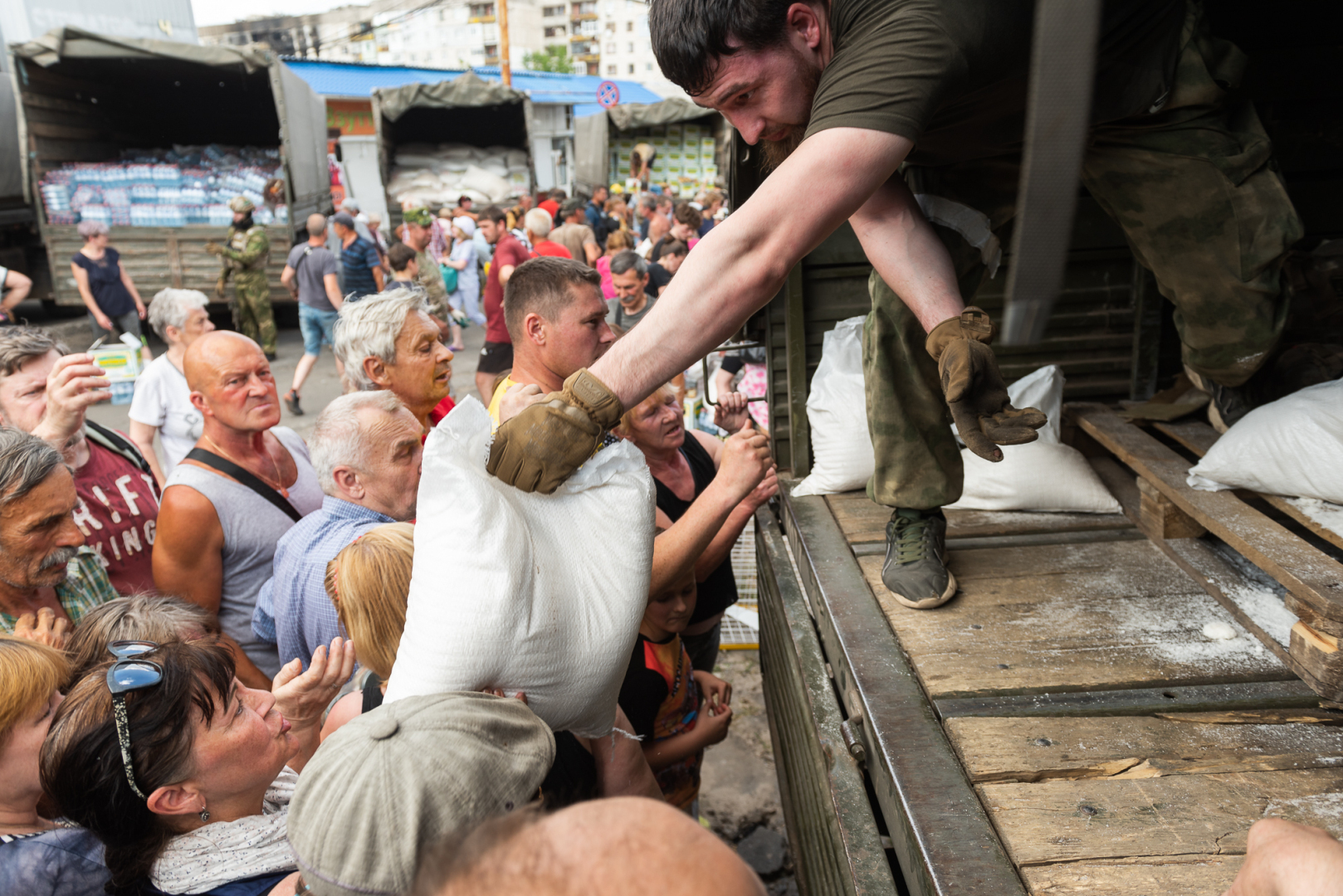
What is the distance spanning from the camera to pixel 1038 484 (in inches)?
96.7

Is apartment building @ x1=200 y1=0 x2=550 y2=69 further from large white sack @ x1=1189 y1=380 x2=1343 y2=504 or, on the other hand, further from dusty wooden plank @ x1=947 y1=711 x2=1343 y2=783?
dusty wooden plank @ x1=947 y1=711 x2=1343 y2=783

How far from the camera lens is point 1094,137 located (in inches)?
77.2

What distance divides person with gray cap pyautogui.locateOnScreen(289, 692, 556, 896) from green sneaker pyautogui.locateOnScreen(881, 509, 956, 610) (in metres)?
1.25

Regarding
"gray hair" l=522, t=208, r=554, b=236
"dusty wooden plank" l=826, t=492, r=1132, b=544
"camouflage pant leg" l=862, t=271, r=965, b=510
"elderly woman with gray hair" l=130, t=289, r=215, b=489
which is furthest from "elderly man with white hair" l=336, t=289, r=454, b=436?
"gray hair" l=522, t=208, r=554, b=236

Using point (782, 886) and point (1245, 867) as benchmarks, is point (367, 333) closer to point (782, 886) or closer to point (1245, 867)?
point (782, 886)

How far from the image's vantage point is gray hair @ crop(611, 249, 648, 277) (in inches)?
229

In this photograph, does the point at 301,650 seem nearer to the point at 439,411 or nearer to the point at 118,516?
the point at 118,516

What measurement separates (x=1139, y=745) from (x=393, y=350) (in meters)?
2.52

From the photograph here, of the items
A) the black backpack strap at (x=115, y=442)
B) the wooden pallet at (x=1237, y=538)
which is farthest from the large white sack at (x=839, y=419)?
the black backpack strap at (x=115, y=442)

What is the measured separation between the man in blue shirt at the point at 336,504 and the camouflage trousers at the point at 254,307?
8.02 meters

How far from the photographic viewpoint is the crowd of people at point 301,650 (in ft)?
2.87

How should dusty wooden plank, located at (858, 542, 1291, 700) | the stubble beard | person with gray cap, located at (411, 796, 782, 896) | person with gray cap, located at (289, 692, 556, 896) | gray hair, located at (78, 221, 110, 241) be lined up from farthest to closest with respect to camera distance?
gray hair, located at (78, 221, 110, 241)
dusty wooden plank, located at (858, 542, 1291, 700)
the stubble beard
person with gray cap, located at (289, 692, 556, 896)
person with gray cap, located at (411, 796, 782, 896)

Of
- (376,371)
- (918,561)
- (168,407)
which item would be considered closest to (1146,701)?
(918,561)

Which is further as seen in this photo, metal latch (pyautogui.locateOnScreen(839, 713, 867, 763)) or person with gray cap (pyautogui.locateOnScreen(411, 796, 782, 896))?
metal latch (pyautogui.locateOnScreen(839, 713, 867, 763))
